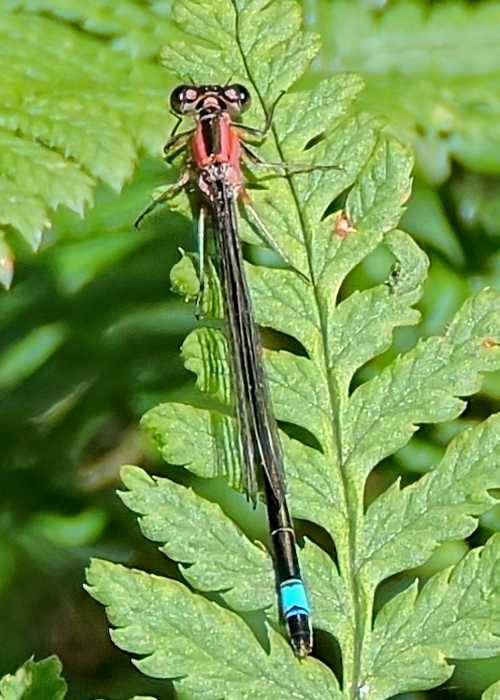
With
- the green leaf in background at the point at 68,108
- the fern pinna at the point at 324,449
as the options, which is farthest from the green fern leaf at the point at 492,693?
the green leaf in background at the point at 68,108

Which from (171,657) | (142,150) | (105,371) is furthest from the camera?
(105,371)

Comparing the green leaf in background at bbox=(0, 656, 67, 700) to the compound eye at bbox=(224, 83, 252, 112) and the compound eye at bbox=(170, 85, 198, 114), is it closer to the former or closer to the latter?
the compound eye at bbox=(224, 83, 252, 112)

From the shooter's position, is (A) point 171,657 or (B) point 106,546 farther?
(B) point 106,546

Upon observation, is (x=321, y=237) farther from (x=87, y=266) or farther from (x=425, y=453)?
(x=87, y=266)

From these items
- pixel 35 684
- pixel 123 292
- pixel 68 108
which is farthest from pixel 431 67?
pixel 35 684

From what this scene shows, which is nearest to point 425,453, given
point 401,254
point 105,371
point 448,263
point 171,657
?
point 448,263
